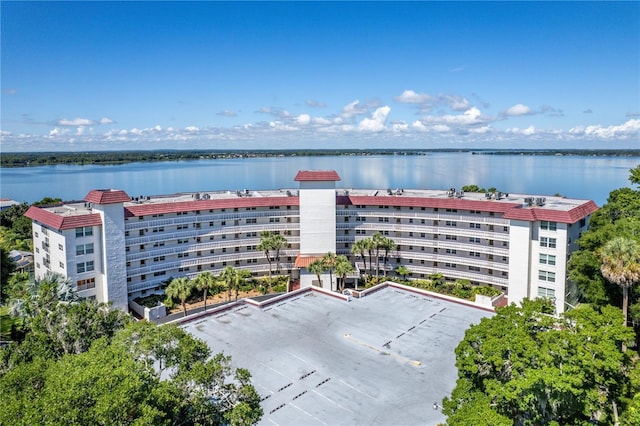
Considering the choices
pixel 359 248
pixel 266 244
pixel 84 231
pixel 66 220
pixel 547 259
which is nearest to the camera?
pixel 66 220

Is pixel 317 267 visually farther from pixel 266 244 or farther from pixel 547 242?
pixel 547 242

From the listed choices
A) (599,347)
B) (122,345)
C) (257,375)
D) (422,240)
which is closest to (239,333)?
(257,375)

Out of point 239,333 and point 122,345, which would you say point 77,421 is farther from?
point 239,333

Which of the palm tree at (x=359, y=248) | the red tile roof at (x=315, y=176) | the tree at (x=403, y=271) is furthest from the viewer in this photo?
the tree at (x=403, y=271)

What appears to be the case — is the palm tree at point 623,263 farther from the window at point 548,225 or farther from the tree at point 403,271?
the tree at point 403,271

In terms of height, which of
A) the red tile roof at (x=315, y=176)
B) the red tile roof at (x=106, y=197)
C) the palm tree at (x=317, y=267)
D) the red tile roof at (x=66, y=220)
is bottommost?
the palm tree at (x=317, y=267)

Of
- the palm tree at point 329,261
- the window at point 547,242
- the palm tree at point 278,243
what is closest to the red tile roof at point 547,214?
the window at point 547,242

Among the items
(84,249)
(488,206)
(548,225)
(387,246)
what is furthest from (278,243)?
(548,225)
